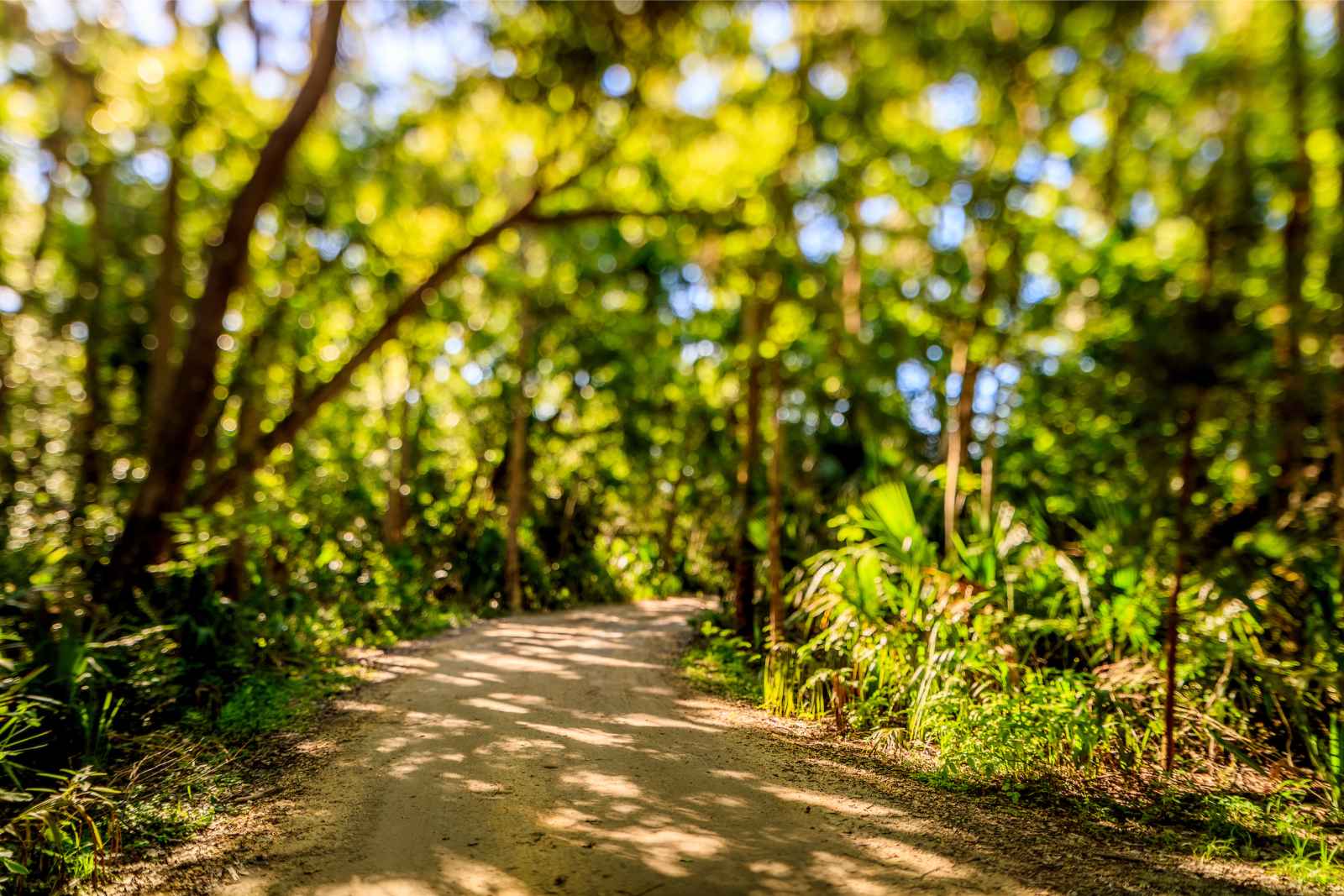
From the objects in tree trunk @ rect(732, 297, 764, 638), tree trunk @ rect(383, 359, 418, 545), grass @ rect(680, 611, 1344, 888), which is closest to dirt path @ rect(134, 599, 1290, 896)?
grass @ rect(680, 611, 1344, 888)

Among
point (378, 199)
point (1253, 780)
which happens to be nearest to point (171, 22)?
point (378, 199)

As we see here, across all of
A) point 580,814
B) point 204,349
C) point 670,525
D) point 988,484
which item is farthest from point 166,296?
point 988,484

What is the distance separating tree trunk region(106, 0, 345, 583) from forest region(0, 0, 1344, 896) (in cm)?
4

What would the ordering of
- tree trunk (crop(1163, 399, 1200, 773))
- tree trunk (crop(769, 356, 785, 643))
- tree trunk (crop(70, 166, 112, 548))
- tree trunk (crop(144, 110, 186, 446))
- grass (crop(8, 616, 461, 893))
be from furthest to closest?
1. tree trunk (crop(70, 166, 112, 548))
2. tree trunk (crop(144, 110, 186, 446))
3. tree trunk (crop(769, 356, 785, 643))
4. tree trunk (crop(1163, 399, 1200, 773))
5. grass (crop(8, 616, 461, 893))

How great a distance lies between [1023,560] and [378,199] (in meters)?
9.97

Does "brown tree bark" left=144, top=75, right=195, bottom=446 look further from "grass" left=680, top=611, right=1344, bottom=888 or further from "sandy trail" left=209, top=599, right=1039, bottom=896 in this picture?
"grass" left=680, top=611, right=1344, bottom=888

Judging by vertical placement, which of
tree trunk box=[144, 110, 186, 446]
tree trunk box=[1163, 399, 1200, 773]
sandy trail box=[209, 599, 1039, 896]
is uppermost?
tree trunk box=[144, 110, 186, 446]

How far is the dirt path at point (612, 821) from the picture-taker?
3.32 metres

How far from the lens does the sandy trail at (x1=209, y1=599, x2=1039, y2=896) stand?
10.9ft

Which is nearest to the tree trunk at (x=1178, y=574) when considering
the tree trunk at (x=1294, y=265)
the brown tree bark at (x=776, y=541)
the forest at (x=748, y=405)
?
the forest at (x=748, y=405)

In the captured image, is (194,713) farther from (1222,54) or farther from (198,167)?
(1222,54)

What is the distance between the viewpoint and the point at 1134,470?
696cm

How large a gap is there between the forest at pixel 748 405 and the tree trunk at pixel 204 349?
0.14ft

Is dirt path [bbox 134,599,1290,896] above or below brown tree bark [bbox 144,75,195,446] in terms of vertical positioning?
below
